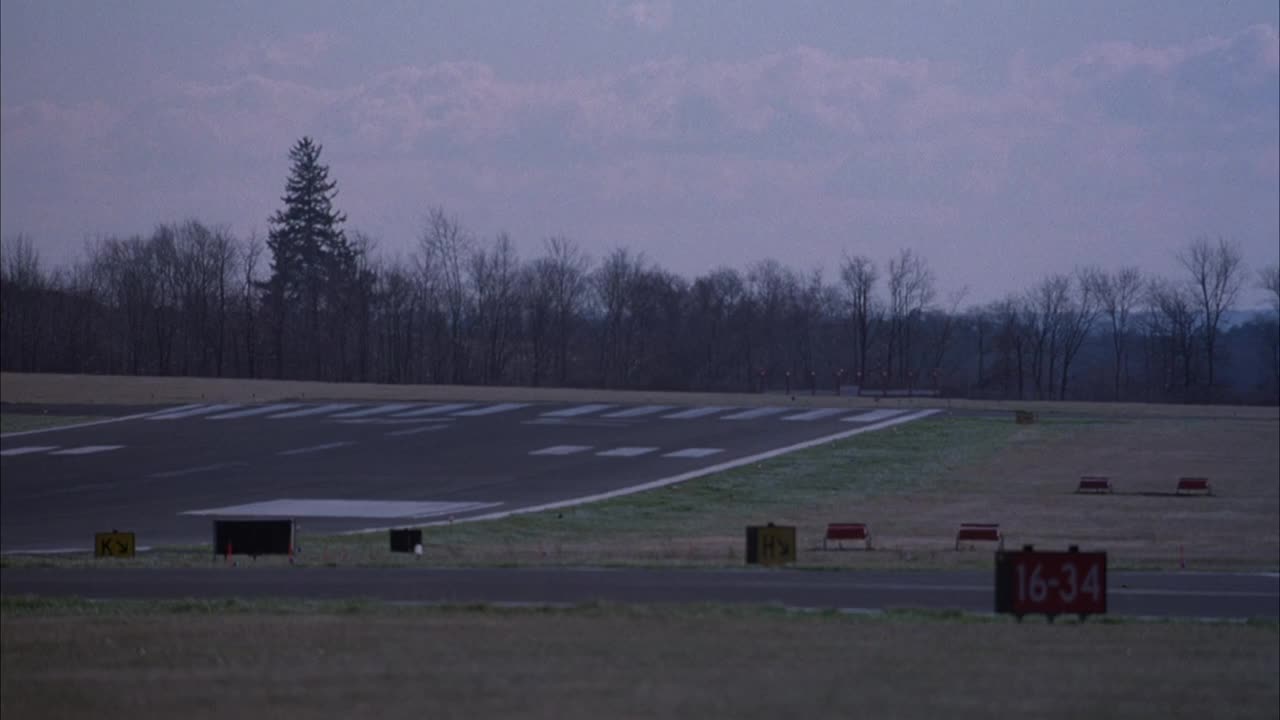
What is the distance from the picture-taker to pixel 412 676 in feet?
40.5

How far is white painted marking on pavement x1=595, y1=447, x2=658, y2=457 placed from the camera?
4619 centimetres

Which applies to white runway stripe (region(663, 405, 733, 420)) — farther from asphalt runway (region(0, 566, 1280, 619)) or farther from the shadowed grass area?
asphalt runway (region(0, 566, 1280, 619))

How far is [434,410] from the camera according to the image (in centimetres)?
6234

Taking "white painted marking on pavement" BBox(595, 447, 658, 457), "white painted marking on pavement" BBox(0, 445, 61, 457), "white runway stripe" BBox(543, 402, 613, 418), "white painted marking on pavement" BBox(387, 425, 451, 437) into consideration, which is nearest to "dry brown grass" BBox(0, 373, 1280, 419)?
"white runway stripe" BBox(543, 402, 613, 418)

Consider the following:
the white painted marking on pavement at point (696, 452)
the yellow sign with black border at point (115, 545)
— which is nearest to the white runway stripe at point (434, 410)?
the white painted marking on pavement at point (696, 452)

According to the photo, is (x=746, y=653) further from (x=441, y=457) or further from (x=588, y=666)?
(x=441, y=457)

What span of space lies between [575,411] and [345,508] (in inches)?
1076

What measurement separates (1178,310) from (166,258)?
71.8m

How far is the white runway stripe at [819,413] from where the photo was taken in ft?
199

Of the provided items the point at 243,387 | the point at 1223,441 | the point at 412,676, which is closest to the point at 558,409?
the point at 243,387

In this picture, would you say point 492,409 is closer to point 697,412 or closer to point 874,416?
point 697,412

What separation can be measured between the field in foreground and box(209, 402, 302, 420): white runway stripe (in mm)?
42367

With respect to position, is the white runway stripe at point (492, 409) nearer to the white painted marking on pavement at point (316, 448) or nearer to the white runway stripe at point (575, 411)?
the white runway stripe at point (575, 411)

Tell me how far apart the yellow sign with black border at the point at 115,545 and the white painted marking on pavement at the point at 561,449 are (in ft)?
73.4
